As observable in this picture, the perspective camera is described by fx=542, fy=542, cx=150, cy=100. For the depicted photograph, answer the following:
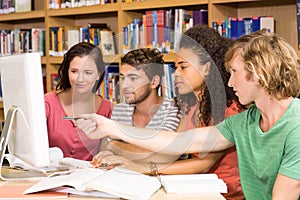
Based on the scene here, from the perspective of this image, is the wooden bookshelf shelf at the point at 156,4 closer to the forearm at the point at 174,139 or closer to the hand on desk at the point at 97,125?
the forearm at the point at 174,139

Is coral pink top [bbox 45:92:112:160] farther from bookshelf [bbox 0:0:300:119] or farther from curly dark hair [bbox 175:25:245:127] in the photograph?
curly dark hair [bbox 175:25:245:127]

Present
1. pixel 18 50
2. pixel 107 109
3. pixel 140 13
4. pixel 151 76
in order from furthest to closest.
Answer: pixel 18 50, pixel 140 13, pixel 107 109, pixel 151 76

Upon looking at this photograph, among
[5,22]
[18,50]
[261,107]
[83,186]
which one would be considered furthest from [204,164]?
[5,22]

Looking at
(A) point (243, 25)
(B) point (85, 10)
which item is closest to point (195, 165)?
(A) point (243, 25)

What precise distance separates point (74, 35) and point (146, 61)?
2048mm

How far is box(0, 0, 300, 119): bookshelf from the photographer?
10.5 ft

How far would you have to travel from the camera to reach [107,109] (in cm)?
224

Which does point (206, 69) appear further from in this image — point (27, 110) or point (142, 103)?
point (27, 110)

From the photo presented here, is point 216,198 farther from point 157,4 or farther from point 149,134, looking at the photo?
point 157,4

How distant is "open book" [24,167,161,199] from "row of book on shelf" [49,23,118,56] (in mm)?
1985

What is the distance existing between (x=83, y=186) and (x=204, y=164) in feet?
1.92

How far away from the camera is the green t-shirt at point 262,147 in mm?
1731

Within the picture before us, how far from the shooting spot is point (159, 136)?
203 centimetres

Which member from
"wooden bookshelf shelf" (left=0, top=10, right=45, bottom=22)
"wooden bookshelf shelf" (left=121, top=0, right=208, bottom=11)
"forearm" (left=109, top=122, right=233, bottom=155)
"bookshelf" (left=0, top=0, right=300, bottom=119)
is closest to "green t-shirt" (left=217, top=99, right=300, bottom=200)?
"forearm" (left=109, top=122, right=233, bottom=155)
